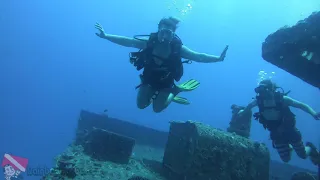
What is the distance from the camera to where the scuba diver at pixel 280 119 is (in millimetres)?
7188

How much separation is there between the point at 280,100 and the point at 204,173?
3.10m

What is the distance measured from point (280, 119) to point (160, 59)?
3.65 metres

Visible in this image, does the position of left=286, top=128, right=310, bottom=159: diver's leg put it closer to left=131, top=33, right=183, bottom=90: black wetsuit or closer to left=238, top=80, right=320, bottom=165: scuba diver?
left=238, top=80, right=320, bottom=165: scuba diver

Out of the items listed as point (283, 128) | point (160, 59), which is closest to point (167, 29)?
point (160, 59)

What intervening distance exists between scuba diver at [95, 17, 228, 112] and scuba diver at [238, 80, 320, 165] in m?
1.73

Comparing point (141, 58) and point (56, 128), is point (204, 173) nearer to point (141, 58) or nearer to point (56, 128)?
point (141, 58)

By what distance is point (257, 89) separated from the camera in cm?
735

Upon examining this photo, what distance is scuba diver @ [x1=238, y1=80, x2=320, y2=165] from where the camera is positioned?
23.6 ft

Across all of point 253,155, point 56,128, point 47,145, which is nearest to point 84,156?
point 253,155

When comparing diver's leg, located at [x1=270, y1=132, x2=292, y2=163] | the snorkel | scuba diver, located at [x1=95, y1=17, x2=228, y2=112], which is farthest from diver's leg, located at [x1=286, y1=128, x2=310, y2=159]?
the snorkel

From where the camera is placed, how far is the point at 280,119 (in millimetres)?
7207

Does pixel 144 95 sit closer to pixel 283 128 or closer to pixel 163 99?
pixel 163 99

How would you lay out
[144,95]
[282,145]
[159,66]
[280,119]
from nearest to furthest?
[159,66] < [144,95] < [280,119] < [282,145]

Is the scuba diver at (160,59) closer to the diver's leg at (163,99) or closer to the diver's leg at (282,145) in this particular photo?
the diver's leg at (163,99)
